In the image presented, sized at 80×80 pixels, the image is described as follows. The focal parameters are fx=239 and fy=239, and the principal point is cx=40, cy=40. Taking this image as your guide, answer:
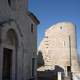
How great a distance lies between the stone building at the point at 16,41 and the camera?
16016 millimetres

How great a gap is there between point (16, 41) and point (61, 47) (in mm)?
22678

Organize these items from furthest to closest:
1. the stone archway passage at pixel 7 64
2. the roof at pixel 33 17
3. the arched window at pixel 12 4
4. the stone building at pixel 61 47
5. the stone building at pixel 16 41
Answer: the stone building at pixel 61 47
the roof at pixel 33 17
the arched window at pixel 12 4
the stone archway passage at pixel 7 64
the stone building at pixel 16 41

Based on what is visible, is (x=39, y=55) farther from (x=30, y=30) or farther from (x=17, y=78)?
(x=17, y=78)

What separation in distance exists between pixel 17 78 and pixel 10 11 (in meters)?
4.92

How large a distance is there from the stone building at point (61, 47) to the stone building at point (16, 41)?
1869 cm

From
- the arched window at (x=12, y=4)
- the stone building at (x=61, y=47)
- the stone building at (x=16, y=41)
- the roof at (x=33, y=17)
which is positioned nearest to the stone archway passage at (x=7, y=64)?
the stone building at (x=16, y=41)

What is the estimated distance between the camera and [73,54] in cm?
4081

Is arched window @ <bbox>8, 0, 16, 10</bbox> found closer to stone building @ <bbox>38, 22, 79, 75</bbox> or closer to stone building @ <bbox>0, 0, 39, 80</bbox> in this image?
stone building @ <bbox>0, 0, 39, 80</bbox>

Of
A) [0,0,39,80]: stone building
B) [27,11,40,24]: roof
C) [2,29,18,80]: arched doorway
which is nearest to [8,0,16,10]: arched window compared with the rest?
[0,0,39,80]: stone building

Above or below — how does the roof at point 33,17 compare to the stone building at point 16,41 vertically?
above

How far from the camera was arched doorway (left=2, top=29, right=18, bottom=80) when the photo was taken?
16.9m

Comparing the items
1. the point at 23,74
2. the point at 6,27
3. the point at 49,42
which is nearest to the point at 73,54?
the point at 49,42

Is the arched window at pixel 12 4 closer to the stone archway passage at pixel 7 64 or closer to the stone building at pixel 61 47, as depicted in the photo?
the stone archway passage at pixel 7 64

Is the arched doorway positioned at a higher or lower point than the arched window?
lower
